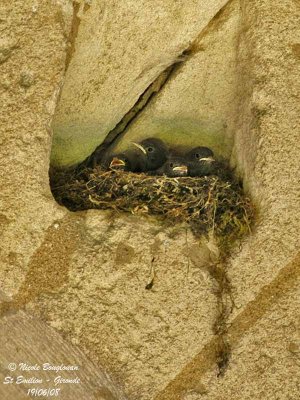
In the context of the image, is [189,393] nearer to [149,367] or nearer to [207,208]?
[149,367]

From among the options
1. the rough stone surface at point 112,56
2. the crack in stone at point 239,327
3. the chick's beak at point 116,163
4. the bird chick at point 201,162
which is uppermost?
the rough stone surface at point 112,56

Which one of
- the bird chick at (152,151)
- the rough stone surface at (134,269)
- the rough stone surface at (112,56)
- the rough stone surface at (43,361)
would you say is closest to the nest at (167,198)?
the rough stone surface at (134,269)

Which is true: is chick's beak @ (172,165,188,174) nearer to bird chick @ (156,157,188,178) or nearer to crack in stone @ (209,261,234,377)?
bird chick @ (156,157,188,178)

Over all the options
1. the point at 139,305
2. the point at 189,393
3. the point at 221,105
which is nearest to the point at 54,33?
the point at 221,105

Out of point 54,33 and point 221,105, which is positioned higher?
point 54,33

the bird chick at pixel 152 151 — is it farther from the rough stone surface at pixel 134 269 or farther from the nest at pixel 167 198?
the rough stone surface at pixel 134 269

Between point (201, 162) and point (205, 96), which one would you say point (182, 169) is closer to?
point (201, 162)

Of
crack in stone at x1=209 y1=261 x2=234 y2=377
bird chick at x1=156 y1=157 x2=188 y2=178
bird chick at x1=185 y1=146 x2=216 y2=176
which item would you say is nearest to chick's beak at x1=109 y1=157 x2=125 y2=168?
bird chick at x1=156 y1=157 x2=188 y2=178

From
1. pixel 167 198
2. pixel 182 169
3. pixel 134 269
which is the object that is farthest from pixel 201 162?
pixel 134 269
